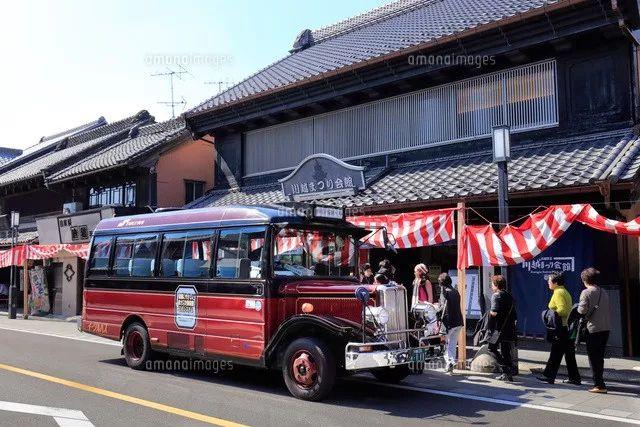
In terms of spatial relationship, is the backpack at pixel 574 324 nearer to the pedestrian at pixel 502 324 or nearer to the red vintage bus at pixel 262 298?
the pedestrian at pixel 502 324

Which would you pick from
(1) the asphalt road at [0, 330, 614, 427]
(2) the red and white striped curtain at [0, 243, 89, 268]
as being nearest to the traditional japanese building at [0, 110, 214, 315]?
(2) the red and white striped curtain at [0, 243, 89, 268]

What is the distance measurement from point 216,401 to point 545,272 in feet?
24.5

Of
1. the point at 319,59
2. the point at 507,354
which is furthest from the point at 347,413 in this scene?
the point at 319,59

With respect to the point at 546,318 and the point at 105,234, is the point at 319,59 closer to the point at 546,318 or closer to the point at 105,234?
the point at 105,234

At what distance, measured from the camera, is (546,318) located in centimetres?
949

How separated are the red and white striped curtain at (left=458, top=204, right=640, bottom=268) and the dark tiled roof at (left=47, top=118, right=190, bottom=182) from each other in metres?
14.9

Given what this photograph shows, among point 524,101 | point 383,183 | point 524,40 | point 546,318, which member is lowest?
point 546,318

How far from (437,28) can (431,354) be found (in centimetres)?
1035

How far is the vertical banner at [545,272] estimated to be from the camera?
11.6m

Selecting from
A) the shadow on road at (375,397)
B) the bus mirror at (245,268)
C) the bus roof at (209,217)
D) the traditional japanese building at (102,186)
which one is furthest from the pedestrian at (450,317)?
the traditional japanese building at (102,186)

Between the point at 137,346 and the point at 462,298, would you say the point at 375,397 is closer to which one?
the point at 462,298

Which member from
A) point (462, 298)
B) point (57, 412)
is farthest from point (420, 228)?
point (57, 412)

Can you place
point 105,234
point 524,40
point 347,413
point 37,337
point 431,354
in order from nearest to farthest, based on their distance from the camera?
point 347,413 < point 431,354 < point 105,234 < point 524,40 < point 37,337

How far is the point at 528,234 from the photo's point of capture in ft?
33.4
